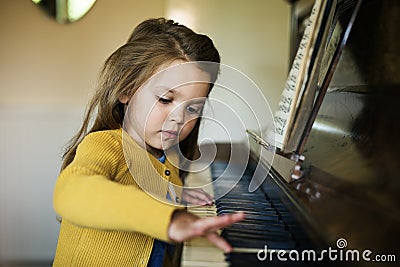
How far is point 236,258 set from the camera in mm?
682

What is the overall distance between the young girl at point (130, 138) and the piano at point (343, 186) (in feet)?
0.36

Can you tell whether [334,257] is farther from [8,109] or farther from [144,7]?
[8,109]

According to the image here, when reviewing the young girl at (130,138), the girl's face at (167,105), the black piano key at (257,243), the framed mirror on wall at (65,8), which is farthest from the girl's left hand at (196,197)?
the framed mirror on wall at (65,8)

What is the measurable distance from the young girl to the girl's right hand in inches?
3.6

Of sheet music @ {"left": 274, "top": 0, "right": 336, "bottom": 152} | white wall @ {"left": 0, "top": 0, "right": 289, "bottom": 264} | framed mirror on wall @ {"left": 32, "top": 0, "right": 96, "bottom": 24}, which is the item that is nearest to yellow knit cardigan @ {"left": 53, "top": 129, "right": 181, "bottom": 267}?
sheet music @ {"left": 274, "top": 0, "right": 336, "bottom": 152}

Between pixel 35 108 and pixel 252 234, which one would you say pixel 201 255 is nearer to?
pixel 252 234

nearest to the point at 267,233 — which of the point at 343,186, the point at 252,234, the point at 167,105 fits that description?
the point at 252,234

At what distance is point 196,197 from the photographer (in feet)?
3.27

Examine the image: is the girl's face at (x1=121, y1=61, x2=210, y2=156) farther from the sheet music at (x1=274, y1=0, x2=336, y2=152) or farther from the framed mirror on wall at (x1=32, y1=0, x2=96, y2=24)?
the framed mirror on wall at (x1=32, y1=0, x2=96, y2=24)

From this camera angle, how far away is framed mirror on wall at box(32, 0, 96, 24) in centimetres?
171

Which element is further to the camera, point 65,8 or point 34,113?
point 34,113

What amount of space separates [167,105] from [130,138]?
0.08 m

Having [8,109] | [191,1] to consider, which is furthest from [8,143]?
[191,1]

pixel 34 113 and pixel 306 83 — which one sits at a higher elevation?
pixel 306 83
